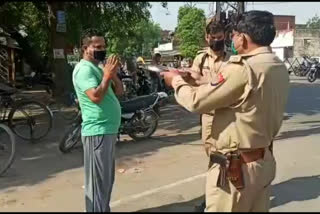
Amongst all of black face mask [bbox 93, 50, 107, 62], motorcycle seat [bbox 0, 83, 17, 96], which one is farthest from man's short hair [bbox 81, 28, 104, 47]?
motorcycle seat [bbox 0, 83, 17, 96]

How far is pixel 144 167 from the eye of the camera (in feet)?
23.3

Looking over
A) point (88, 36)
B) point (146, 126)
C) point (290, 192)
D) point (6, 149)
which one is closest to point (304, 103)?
point (146, 126)

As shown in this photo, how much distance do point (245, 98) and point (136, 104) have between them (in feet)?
21.3

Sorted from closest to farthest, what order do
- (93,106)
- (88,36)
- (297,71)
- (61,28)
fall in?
(93,106) → (88,36) → (61,28) → (297,71)

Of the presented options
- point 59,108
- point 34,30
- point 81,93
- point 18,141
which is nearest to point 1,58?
point 34,30

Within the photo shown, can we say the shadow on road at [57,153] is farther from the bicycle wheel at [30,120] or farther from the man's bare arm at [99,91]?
the man's bare arm at [99,91]

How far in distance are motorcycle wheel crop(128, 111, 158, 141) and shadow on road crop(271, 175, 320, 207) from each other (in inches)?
135

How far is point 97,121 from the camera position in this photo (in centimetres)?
416

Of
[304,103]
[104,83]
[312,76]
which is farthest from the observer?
[312,76]

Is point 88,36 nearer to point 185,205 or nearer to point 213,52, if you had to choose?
point 213,52

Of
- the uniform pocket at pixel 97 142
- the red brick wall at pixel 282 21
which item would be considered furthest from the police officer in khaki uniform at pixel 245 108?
the uniform pocket at pixel 97 142

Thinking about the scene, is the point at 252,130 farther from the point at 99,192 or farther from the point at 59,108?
the point at 59,108

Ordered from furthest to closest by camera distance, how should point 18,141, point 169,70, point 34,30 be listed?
point 34,30
point 18,141
point 169,70

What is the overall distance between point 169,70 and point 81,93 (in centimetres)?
128
